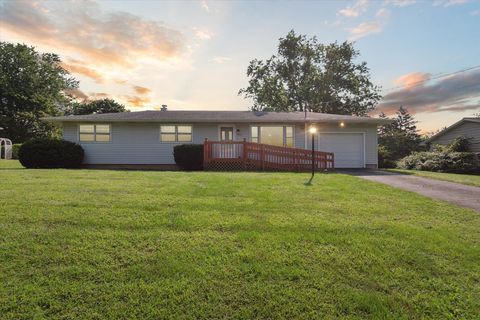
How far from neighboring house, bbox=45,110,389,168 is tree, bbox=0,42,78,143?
22402 mm

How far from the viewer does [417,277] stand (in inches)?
112

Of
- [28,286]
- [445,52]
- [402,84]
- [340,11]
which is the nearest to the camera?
[28,286]

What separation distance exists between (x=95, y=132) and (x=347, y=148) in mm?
14258

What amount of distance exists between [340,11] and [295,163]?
670cm

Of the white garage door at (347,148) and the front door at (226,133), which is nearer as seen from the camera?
the front door at (226,133)

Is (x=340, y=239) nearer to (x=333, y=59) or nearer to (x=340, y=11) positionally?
(x=340, y=11)

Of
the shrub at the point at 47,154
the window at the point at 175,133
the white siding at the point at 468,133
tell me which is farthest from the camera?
the white siding at the point at 468,133

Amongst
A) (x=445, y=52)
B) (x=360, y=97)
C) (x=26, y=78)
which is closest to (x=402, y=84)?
(x=445, y=52)

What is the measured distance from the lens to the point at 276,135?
52.9 ft

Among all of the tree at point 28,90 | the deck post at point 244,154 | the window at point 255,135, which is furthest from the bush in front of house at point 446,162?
the tree at point 28,90

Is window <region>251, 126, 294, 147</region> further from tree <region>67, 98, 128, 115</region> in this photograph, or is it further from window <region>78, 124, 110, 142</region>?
tree <region>67, 98, 128, 115</region>

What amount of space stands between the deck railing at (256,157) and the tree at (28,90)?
28.6 meters

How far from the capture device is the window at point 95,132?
1539 cm

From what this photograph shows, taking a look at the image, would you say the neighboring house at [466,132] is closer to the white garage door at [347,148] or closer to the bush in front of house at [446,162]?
the bush in front of house at [446,162]
